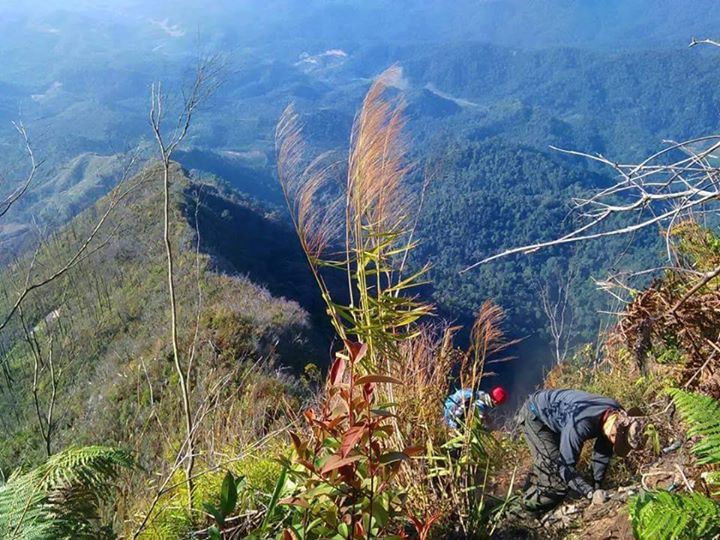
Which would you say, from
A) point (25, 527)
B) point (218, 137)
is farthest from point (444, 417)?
point (218, 137)

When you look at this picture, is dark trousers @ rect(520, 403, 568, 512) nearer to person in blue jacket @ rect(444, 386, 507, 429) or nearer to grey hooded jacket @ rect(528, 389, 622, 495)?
grey hooded jacket @ rect(528, 389, 622, 495)

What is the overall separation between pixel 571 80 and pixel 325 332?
14552 cm

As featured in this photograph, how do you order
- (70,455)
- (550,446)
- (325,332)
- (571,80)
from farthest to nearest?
(571,80) → (325,332) → (550,446) → (70,455)

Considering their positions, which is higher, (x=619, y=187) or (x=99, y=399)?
(x=619, y=187)

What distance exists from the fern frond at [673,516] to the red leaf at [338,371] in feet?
2.51

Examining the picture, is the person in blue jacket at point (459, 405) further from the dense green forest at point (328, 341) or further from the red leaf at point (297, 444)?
the red leaf at point (297, 444)

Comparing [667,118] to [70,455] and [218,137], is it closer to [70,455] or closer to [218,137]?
[218,137]

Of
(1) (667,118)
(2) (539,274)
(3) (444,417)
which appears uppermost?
(3) (444,417)

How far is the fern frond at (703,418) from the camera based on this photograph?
157 centimetres

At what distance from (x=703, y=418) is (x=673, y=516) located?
36 cm

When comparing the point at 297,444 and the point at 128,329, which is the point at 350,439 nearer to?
the point at 297,444

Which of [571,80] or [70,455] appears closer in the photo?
[70,455]

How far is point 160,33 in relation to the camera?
194 m

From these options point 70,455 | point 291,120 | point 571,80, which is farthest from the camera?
point 571,80
